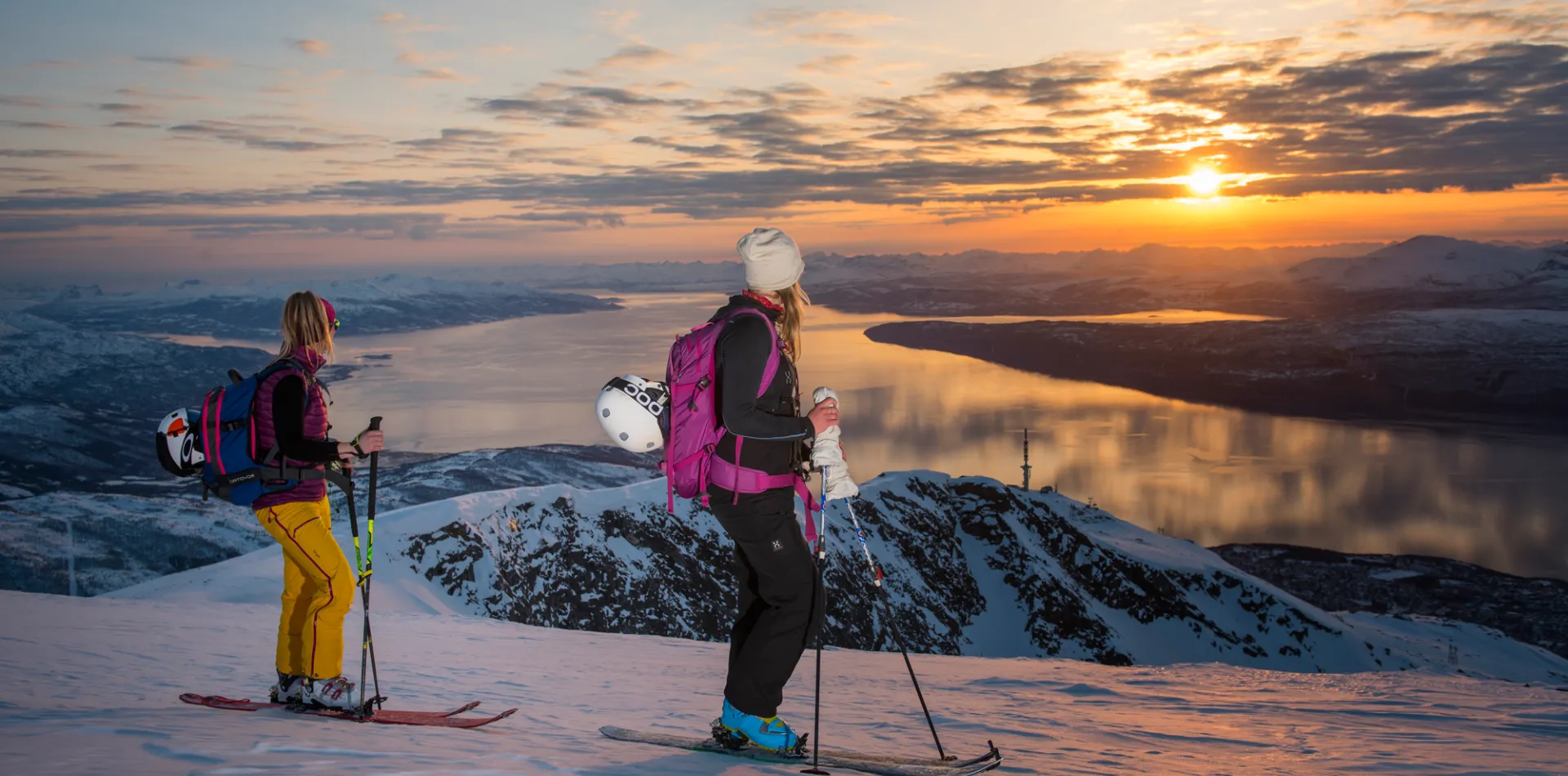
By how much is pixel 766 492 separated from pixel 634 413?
0.74m

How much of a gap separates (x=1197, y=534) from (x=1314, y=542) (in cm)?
1492

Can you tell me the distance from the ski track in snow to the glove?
1.33 meters

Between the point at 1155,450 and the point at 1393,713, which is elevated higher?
the point at 1393,713

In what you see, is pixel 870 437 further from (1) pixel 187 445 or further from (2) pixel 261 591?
(1) pixel 187 445

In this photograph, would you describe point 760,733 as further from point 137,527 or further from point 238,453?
point 137,527

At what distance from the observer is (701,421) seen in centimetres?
455

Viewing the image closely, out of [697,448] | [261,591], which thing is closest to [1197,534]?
[261,591]

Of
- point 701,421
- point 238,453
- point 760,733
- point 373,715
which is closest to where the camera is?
point 701,421

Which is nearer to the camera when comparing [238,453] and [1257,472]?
[238,453]

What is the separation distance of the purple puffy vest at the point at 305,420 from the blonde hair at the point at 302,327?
0.13 ft

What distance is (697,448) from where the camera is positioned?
15.0 feet

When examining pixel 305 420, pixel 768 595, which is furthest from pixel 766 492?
pixel 305 420

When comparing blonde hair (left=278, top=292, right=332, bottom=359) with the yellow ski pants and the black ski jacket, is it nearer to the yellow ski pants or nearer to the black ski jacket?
the yellow ski pants

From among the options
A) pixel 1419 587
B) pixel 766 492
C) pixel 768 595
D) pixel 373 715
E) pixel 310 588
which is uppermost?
pixel 766 492
